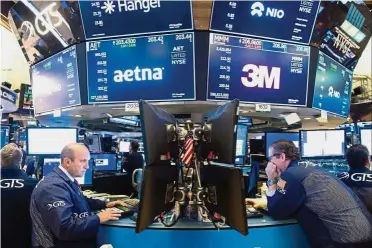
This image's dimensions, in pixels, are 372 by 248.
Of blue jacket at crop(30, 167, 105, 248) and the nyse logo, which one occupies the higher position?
the nyse logo

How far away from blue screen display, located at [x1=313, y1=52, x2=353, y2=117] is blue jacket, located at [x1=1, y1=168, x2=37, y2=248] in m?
2.63

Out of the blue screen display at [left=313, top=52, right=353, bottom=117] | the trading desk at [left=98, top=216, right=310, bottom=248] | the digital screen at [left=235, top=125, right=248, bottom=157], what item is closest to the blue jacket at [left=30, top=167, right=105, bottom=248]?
the trading desk at [left=98, top=216, right=310, bottom=248]

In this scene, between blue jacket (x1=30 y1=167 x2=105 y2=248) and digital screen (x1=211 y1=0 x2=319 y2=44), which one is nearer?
blue jacket (x1=30 y1=167 x2=105 y2=248)

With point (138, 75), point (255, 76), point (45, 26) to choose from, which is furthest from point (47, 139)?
point (255, 76)

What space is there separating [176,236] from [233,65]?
1583 mm

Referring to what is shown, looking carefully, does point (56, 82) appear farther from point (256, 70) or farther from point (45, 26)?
point (256, 70)

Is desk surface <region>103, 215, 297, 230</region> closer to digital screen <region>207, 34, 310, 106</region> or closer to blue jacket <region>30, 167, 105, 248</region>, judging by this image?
blue jacket <region>30, 167, 105, 248</region>

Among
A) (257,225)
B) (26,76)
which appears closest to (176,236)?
(257,225)

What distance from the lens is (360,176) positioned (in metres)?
2.97

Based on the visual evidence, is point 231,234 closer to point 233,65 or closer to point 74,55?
point 233,65

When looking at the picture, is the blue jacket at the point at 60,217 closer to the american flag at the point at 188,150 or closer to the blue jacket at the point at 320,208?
the american flag at the point at 188,150

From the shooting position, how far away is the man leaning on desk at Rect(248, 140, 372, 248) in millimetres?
2277

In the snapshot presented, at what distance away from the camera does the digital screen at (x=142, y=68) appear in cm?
300

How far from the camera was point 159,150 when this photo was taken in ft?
5.21
